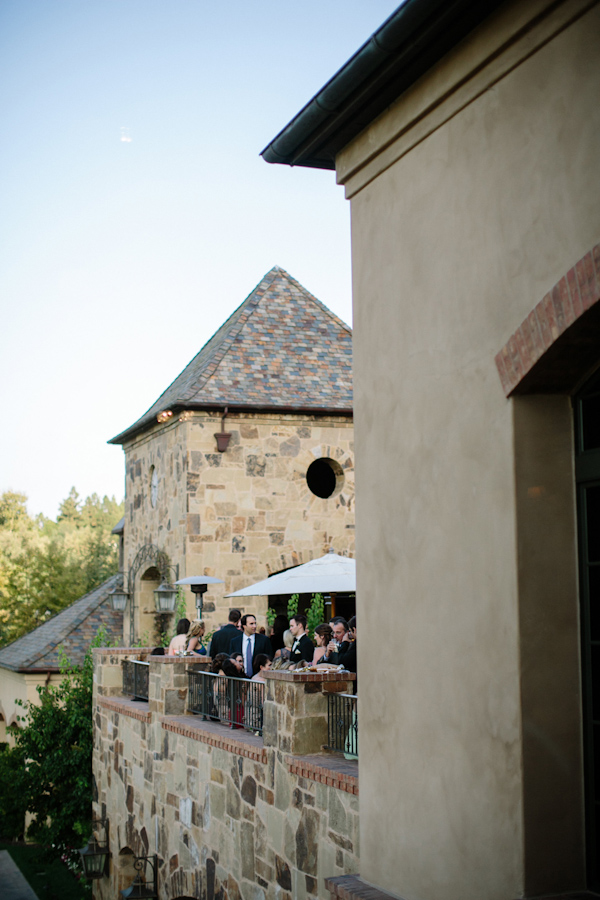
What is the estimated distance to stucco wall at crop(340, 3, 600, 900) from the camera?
15.6ft

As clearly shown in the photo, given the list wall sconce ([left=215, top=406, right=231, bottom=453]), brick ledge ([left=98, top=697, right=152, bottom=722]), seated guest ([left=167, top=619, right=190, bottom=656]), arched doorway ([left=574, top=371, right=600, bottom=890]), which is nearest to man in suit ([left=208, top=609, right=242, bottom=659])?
seated guest ([left=167, top=619, right=190, bottom=656])

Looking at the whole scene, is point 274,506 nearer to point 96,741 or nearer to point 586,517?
point 96,741

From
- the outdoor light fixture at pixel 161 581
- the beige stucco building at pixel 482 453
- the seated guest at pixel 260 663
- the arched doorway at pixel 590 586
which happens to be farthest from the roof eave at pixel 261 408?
the arched doorway at pixel 590 586

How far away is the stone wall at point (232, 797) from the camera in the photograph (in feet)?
26.1

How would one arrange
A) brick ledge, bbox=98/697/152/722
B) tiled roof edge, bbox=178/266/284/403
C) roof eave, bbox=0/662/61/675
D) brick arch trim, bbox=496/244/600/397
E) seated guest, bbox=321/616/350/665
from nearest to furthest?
brick arch trim, bbox=496/244/600/397 < seated guest, bbox=321/616/350/665 < brick ledge, bbox=98/697/152/722 < tiled roof edge, bbox=178/266/284/403 < roof eave, bbox=0/662/61/675

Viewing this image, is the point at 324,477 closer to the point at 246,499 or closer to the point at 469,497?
the point at 246,499

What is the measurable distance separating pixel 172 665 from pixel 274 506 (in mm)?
7221

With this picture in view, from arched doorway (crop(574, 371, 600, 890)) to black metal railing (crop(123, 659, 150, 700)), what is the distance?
11.1 meters

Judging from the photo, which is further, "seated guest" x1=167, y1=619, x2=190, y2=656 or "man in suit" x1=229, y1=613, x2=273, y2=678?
"seated guest" x1=167, y1=619, x2=190, y2=656

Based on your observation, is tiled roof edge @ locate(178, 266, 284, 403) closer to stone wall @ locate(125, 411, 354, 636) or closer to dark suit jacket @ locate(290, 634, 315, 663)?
stone wall @ locate(125, 411, 354, 636)

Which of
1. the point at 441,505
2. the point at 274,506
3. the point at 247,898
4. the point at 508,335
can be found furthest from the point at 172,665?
the point at 508,335

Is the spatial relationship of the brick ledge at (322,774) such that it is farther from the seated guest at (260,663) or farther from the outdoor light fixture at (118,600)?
the outdoor light fixture at (118,600)

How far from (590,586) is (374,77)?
331 cm

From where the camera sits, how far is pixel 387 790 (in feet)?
19.9
